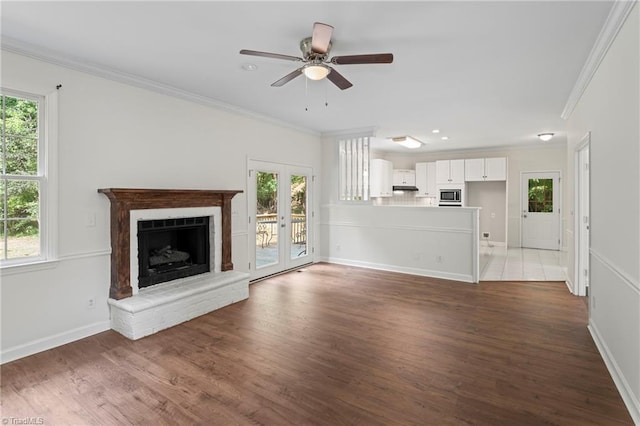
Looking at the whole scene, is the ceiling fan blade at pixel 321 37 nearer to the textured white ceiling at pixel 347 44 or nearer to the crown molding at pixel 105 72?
the textured white ceiling at pixel 347 44

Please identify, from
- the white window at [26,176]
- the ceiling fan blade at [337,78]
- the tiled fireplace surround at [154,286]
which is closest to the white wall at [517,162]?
the ceiling fan blade at [337,78]

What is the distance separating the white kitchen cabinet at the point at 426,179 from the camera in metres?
9.32

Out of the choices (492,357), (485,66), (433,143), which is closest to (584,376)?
(492,357)

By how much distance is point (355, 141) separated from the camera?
677 centimetres

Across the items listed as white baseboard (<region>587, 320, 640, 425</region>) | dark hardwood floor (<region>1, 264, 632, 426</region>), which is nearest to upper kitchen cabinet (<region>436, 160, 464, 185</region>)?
dark hardwood floor (<region>1, 264, 632, 426</region>)

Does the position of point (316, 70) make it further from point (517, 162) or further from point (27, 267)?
point (517, 162)

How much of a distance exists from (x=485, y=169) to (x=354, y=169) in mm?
3959

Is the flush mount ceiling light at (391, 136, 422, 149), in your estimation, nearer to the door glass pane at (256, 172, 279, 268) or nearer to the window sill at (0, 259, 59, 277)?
the door glass pane at (256, 172, 279, 268)

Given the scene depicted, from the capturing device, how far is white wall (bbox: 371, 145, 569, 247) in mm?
8211

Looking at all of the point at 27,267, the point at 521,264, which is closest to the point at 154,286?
the point at 27,267

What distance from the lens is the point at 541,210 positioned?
855 centimetres

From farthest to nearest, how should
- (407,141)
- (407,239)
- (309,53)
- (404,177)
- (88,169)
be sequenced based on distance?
(404,177) < (407,141) < (407,239) < (88,169) < (309,53)

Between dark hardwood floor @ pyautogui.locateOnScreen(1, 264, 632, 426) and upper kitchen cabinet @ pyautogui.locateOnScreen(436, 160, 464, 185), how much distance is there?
5128 millimetres

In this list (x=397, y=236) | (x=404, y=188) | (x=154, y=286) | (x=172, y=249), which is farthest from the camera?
(x=404, y=188)
